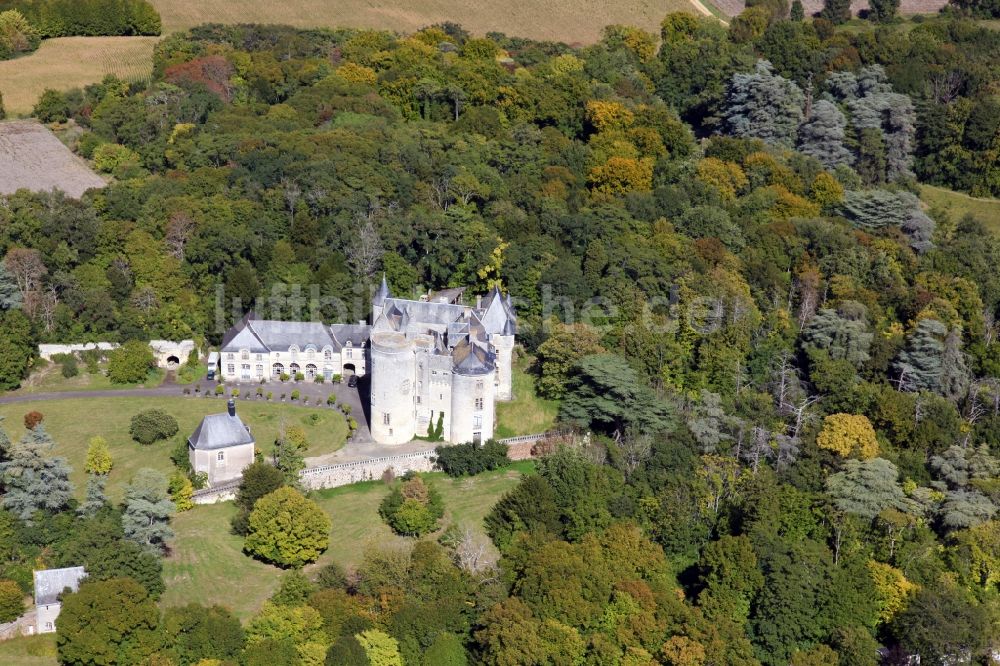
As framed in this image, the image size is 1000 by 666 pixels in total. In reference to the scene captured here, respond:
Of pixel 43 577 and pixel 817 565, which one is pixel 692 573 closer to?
pixel 817 565

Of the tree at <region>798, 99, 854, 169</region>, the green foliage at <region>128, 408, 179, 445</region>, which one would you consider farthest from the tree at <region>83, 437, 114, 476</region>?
the tree at <region>798, 99, 854, 169</region>

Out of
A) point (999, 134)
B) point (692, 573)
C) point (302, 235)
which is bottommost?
point (692, 573)

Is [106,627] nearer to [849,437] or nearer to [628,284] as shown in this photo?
[849,437]

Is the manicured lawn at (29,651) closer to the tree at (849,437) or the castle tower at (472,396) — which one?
the castle tower at (472,396)

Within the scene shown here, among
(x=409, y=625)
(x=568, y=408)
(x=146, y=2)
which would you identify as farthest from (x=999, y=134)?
(x=146, y=2)

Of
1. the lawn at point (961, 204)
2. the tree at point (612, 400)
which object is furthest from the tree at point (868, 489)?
the lawn at point (961, 204)

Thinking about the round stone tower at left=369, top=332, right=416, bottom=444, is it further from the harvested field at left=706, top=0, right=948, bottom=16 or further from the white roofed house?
the harvested field at left=706, top=0, right=948, bottom=16
